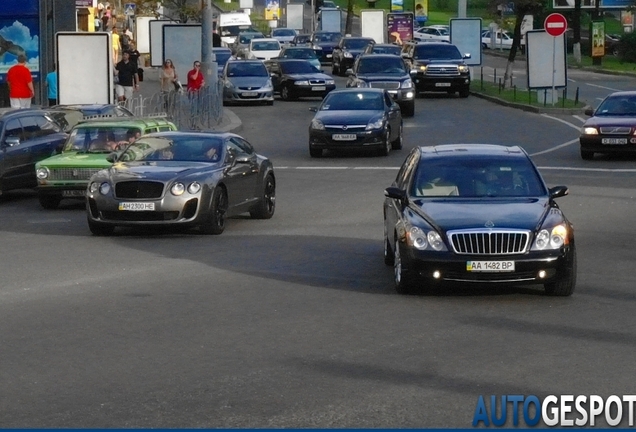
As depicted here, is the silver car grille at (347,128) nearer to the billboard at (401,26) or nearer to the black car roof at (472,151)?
the black car roof at (472,151)

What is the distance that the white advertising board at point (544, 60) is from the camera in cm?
4450

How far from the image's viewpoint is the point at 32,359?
10.4 m

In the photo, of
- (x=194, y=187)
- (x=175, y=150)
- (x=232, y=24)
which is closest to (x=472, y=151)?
(x=194, y=187)

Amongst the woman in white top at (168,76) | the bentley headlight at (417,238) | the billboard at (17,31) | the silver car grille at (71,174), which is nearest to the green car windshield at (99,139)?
the silver car grille at (71,174)

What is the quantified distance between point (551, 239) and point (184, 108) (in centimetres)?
2395

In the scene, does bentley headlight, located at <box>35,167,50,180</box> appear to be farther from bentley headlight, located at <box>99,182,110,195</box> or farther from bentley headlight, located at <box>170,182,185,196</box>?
bentley headlight, located at <box>170,182,185,196</box>

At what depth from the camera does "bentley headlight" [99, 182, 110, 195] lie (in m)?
18.9

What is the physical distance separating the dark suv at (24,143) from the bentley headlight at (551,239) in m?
12.9

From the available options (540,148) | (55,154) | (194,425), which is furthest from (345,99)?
(194,425)

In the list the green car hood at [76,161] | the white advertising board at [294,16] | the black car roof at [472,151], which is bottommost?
the green car hood at [76,161]

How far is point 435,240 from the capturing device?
1330cm

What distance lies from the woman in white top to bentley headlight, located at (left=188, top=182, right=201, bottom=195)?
2076 centimetres

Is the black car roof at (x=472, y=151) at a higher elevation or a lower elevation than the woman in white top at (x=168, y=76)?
higher

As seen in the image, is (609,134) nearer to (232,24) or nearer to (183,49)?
(183,49)
